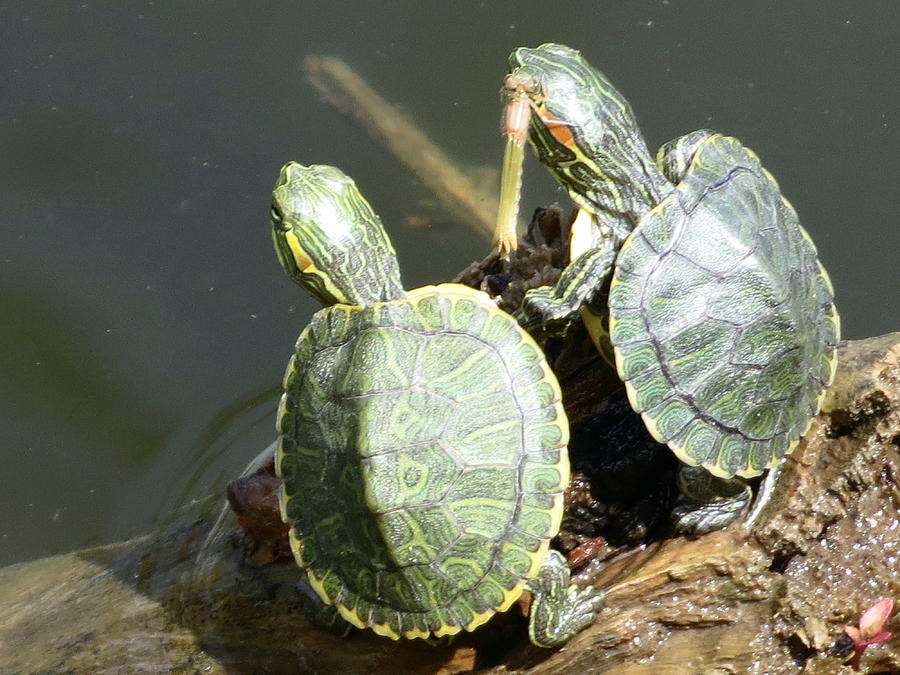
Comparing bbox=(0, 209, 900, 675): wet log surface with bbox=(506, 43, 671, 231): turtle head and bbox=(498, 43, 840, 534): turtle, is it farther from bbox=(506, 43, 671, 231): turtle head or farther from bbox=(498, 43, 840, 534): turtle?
bbox=(506, 43, 671, 231): turtle head

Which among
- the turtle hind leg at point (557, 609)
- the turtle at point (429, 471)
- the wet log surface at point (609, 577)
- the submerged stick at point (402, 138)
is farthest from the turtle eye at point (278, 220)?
the submerged stick at point (402, 138)

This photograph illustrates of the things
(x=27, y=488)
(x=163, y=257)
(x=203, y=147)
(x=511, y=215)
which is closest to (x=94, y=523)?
(x=27, y=488)

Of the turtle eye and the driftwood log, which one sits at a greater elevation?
the turtle eye

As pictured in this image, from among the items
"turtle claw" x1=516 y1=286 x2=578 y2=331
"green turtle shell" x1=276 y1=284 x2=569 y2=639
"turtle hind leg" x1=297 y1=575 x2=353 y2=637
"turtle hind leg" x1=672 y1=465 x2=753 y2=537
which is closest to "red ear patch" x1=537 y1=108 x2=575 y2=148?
"turtle claw" x1=516 y1=286 x2=578 y2=331

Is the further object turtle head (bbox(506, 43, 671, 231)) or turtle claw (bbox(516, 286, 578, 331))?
turtle head (bbox(506, 43, 671, 231))

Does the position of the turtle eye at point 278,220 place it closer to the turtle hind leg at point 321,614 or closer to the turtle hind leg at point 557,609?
the turtle hind leg at point 321,614

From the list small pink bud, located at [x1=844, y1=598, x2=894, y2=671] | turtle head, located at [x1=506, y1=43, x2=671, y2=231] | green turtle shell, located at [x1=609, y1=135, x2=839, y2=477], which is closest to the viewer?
small pink bud, located at [x1=844, y1=598, x2=894, y2=671]

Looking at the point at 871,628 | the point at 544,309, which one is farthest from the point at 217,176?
the point at 871,628
